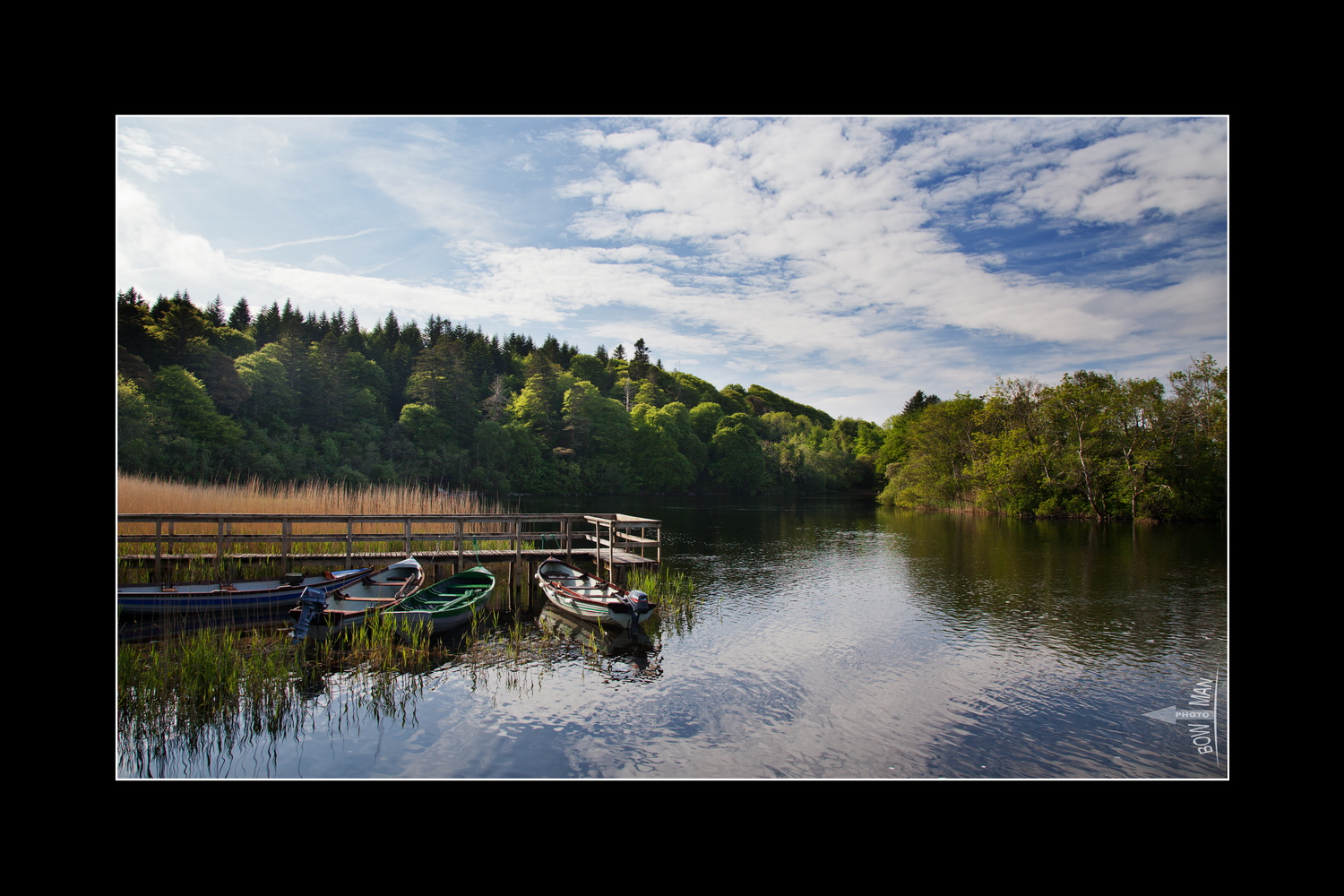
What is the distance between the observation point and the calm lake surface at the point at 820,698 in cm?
604

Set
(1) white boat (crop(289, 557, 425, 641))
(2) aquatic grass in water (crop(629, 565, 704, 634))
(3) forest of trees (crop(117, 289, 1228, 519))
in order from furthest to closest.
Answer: (3) forest of trees (crop(117, 289, 1228, 519)), (2) aquatic grass in water (crop(629, 565, 704, 634)), (1) white boat (crop(289, 557, 425, 641))

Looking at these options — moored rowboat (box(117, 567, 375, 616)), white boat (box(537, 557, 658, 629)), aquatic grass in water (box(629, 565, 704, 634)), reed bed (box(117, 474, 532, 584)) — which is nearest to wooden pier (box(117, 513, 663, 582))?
reed bed (box(117, 474, 532, 584))

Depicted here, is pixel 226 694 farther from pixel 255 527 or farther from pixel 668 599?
pixel 255 527

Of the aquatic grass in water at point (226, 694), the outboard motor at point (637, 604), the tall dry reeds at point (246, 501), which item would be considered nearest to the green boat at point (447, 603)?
the aquatic grass in water at point (226, 694)

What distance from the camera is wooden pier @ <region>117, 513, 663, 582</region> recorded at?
12.8 meters

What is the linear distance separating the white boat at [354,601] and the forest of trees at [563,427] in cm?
473

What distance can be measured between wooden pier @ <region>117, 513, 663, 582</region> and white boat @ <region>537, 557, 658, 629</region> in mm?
1290

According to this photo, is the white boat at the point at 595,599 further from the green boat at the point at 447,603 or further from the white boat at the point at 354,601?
the white boat at the point at 354,601

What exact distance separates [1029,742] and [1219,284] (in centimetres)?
468

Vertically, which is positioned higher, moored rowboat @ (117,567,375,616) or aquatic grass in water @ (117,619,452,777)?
moored rowboat @ (117,567,375,616)

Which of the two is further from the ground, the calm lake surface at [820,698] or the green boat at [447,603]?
the green boat at [447,603]

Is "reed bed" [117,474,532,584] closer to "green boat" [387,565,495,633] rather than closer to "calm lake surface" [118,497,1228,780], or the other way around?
"green boat" [387,565,495,633]
